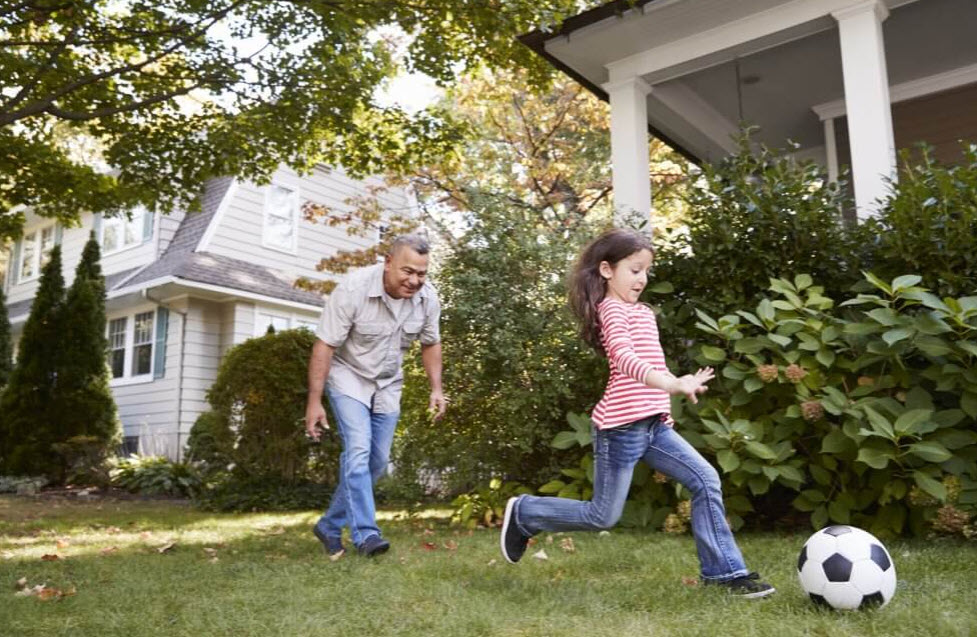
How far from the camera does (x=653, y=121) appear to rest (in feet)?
30.9

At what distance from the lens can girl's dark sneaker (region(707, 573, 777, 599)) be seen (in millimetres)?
3121

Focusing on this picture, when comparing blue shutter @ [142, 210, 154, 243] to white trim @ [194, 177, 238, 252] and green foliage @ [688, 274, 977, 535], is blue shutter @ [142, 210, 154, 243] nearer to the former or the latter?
white trim @ [194, 177, 238, 252]

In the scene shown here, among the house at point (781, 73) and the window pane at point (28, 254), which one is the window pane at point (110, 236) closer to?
the window pane at point (28, 254)

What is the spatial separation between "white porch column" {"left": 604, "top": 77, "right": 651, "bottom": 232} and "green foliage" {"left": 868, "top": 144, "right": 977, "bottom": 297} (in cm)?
270

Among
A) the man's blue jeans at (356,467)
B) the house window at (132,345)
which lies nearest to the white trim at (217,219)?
the house window at (132,345)

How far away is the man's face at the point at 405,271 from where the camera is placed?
452 centimetres

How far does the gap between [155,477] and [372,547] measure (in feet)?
27.7

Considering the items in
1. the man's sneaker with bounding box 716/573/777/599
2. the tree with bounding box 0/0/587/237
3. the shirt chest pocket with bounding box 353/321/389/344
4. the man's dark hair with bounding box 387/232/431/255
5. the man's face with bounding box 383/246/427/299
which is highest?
the tree with bounding box 0/0/587/237

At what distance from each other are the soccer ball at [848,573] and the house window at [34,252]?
19.6 m

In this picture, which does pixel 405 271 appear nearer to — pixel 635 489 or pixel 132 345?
pixel 635 489

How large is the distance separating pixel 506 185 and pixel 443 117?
24.3 ft

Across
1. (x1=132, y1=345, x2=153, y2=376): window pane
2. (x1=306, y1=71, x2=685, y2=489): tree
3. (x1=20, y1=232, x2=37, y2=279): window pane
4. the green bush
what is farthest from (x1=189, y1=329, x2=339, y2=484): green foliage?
(x1=20, y1=232, x2=37, y2=279): window pane

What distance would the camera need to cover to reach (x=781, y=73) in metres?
8.59

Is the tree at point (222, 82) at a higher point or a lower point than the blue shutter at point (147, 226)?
lower
